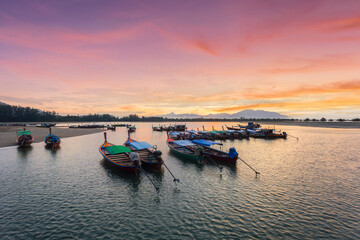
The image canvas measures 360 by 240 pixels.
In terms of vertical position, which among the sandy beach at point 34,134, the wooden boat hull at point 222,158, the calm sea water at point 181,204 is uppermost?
the sandy beach at point 34,134

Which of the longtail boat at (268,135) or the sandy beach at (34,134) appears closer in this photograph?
the sandy beach at (34,134)

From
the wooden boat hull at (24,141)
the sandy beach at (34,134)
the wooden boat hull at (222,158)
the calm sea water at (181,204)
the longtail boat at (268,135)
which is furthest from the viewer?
the longtail boat at (268,135)

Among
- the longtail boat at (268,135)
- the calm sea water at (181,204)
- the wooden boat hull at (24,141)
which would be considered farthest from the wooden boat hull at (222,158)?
the wooden boat hull at (24,141)

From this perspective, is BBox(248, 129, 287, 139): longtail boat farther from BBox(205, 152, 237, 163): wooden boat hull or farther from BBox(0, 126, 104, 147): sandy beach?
BBox(0, 126, 104, 147): sandy beach

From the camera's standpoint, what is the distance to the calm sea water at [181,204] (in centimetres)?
1305

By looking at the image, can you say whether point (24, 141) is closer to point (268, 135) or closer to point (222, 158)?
point (222, 158)

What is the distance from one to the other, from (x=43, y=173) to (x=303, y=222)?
34130 millimetres

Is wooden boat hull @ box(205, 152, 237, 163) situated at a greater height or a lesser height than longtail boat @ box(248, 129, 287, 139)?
lesser

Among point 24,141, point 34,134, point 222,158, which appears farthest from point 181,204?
point 34,134

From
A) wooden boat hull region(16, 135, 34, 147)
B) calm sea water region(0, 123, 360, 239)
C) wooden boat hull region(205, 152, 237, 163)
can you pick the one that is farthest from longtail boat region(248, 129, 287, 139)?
wooden boat hull region(16, 135, 34, 147)

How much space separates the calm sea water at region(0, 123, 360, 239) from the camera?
13.0m

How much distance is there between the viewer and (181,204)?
56.0ft

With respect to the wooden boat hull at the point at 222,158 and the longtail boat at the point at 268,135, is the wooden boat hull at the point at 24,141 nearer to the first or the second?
the wooden boat hull at the point at 222,158

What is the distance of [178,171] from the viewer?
2800 centimetres
